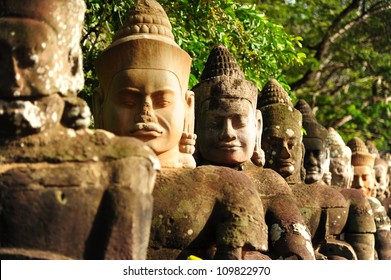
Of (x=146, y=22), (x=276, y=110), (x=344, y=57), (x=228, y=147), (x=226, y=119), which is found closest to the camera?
(x=146, y=22)

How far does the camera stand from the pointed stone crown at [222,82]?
19.6 feet

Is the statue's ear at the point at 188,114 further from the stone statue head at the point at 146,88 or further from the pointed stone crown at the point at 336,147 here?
the pointed stone crown at the point at 336,147

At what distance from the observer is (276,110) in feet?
23.5

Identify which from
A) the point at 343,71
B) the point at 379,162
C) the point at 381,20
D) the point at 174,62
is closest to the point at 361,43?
the point at 381,20

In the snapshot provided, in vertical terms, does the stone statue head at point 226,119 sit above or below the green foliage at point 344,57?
below

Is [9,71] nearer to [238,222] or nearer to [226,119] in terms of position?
[238,222]

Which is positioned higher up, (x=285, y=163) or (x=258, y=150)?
(x=285, y=163)

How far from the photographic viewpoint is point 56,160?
337 cm

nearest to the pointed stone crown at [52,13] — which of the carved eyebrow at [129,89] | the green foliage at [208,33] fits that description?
the carved eyebrow at [129,89]

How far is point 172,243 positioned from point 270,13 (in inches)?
445

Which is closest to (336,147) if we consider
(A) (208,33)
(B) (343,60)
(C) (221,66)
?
(A) (208,33)

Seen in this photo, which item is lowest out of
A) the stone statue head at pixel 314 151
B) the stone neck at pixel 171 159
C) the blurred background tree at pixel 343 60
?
the stone neck at pixel 171 159

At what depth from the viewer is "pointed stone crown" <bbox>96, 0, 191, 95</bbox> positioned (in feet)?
15.7

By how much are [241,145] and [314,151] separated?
2813 millimetres
